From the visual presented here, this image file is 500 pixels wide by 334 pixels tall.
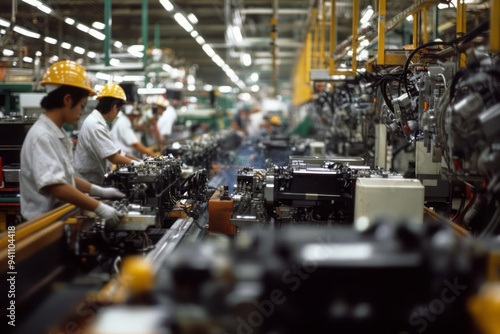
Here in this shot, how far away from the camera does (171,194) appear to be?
4051mm

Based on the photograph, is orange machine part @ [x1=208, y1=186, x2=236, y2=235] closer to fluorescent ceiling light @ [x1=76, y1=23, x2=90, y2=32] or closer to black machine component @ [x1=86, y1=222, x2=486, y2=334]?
black machine component @ [x1=86, y1=222, x2=486, y2=334]

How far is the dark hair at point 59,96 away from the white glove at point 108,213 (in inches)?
28.2


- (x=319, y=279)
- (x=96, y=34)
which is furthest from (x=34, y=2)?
(x=319, y=279)

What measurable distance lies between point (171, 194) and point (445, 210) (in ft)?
9.11

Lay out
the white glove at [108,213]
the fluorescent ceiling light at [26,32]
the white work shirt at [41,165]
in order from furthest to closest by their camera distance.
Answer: the fluorescent ceiling light at [26,32] < the white glove at [108,213] < the white work shirt at [41,165]

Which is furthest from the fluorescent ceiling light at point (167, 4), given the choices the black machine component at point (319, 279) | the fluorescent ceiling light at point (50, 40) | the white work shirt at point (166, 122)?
the black machine component at point (319, 279)

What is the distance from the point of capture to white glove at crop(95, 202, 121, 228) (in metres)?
3.01

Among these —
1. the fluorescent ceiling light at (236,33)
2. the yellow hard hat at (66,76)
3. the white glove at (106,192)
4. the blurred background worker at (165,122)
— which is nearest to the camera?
the yellow hard hat at (66,76)

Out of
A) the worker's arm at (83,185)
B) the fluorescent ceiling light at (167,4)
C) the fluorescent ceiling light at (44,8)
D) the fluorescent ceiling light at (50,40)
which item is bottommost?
the worker's arm at (83,185)

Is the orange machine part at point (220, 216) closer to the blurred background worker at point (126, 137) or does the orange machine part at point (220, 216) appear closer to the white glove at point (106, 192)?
the white glove at point (106, 192)

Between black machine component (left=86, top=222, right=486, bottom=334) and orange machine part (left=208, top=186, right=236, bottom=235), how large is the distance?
203 cm

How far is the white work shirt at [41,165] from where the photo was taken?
2.91m

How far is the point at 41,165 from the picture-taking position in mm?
2914

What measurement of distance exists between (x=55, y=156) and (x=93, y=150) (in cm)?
Answer: 157
